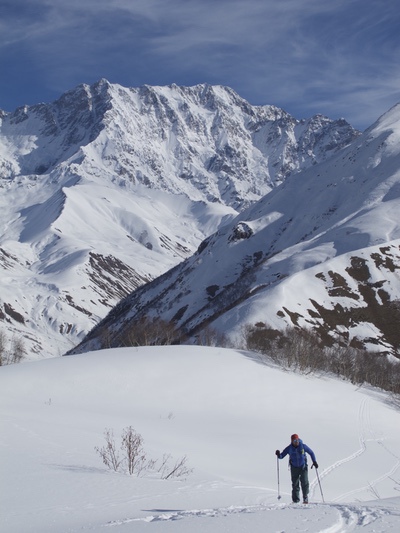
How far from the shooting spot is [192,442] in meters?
33.1

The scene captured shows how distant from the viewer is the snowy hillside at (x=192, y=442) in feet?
49.0

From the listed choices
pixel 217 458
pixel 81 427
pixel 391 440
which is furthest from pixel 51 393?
pixel 391 440

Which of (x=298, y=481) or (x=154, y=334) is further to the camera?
(x=154, y=334)

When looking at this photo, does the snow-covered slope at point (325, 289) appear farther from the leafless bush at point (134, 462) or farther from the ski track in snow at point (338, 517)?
the ski track in snow at point (338, 517)

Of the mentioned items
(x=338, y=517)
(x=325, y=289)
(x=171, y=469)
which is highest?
(x=325, y=289)

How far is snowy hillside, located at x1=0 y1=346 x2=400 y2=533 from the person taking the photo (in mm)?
14930

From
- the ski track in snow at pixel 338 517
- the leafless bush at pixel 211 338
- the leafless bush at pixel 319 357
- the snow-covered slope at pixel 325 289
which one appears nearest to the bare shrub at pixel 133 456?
the ski track in snow at pixel 338 517

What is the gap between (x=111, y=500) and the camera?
57.9ft

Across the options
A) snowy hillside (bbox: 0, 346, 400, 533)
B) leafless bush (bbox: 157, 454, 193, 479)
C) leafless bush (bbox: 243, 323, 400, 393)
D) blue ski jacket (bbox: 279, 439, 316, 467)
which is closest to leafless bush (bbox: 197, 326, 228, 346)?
leafless bush (bbox: 243, 323, 400, 393)

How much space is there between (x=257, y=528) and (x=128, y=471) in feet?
36.5

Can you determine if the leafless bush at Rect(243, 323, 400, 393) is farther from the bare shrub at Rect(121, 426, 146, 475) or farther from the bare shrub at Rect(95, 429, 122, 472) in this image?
the bare shrub at Rect(95, 429, 122, 472)

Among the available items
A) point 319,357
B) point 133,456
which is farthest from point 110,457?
point 319,357

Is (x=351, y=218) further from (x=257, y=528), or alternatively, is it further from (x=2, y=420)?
(x=257, y=528)

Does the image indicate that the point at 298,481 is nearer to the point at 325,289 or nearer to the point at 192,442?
the point at 192,442
